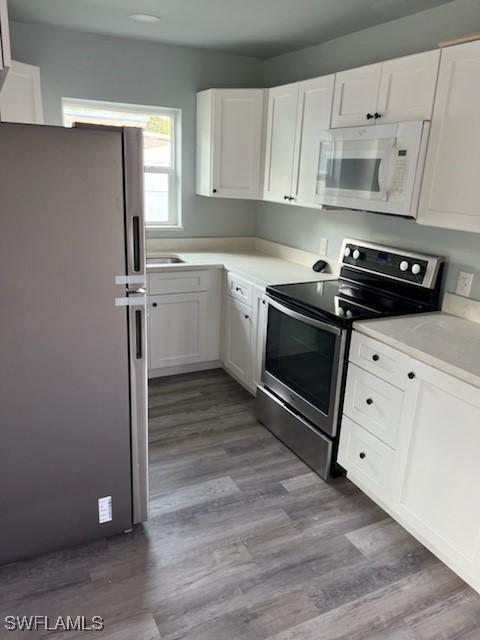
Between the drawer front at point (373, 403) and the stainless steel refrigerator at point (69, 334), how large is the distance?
1006 millimetres

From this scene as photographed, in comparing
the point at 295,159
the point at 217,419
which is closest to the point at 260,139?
the point at 295,159

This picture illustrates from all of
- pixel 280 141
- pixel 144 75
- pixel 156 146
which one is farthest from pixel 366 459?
pixel 144 75

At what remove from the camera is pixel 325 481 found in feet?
8.09

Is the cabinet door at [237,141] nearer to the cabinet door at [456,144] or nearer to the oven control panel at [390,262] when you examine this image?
the oven control panel at [390,262]

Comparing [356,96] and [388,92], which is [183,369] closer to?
[356,96]

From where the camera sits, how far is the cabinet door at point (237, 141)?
345 cm

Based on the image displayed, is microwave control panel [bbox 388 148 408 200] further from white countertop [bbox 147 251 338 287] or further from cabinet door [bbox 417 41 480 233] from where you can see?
white countertop [bbox 147 251 338 287]

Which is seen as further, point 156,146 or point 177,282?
point 156,146

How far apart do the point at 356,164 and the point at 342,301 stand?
732 mm

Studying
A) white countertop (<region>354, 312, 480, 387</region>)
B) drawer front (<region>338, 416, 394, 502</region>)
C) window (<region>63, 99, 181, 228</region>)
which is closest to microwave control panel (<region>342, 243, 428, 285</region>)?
white countertop (<region>354, 312, 480, 387</region>)

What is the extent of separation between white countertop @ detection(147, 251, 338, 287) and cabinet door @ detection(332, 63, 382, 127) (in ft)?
3.26

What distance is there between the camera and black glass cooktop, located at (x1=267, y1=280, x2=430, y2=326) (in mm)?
2299

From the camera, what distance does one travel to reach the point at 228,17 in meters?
2.78

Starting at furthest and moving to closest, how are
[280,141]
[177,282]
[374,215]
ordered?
[177,282] < [280,141] < [374,215]
